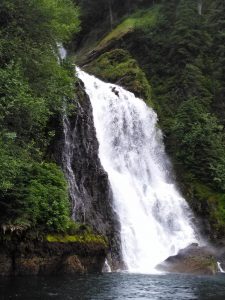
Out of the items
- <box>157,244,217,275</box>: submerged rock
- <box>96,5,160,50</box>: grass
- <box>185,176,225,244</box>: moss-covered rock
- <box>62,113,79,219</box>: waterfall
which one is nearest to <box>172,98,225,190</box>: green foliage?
<box>185,176,225,244</box>: moss-covered rock

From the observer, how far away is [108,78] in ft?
150

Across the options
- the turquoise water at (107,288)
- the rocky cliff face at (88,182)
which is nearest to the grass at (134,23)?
the rocky cliff face at (88,182)

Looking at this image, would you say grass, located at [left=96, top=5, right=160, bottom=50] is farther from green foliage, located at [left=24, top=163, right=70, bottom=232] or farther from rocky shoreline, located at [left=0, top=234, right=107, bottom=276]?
rocky shoreline, located at [left=0, top=234, right=107, bottom=276]

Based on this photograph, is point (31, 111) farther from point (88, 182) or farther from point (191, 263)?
point (191, 263)

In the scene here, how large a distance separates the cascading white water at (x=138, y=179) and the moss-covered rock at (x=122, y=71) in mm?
2147

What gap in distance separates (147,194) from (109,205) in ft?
16.4

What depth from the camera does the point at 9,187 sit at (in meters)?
19.3

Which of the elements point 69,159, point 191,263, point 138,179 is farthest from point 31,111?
point 138,179

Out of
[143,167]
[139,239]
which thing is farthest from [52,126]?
[143,167]

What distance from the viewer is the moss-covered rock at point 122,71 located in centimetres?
4403

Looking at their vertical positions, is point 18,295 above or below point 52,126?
below

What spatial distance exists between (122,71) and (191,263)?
2353cm

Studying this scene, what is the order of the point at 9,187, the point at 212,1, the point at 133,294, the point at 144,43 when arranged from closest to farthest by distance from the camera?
the point at 133,294 < the point at 9,187 < the point at 144,43 < the point at 212,1

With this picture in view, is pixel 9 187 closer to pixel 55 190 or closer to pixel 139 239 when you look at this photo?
pixel 55 190
